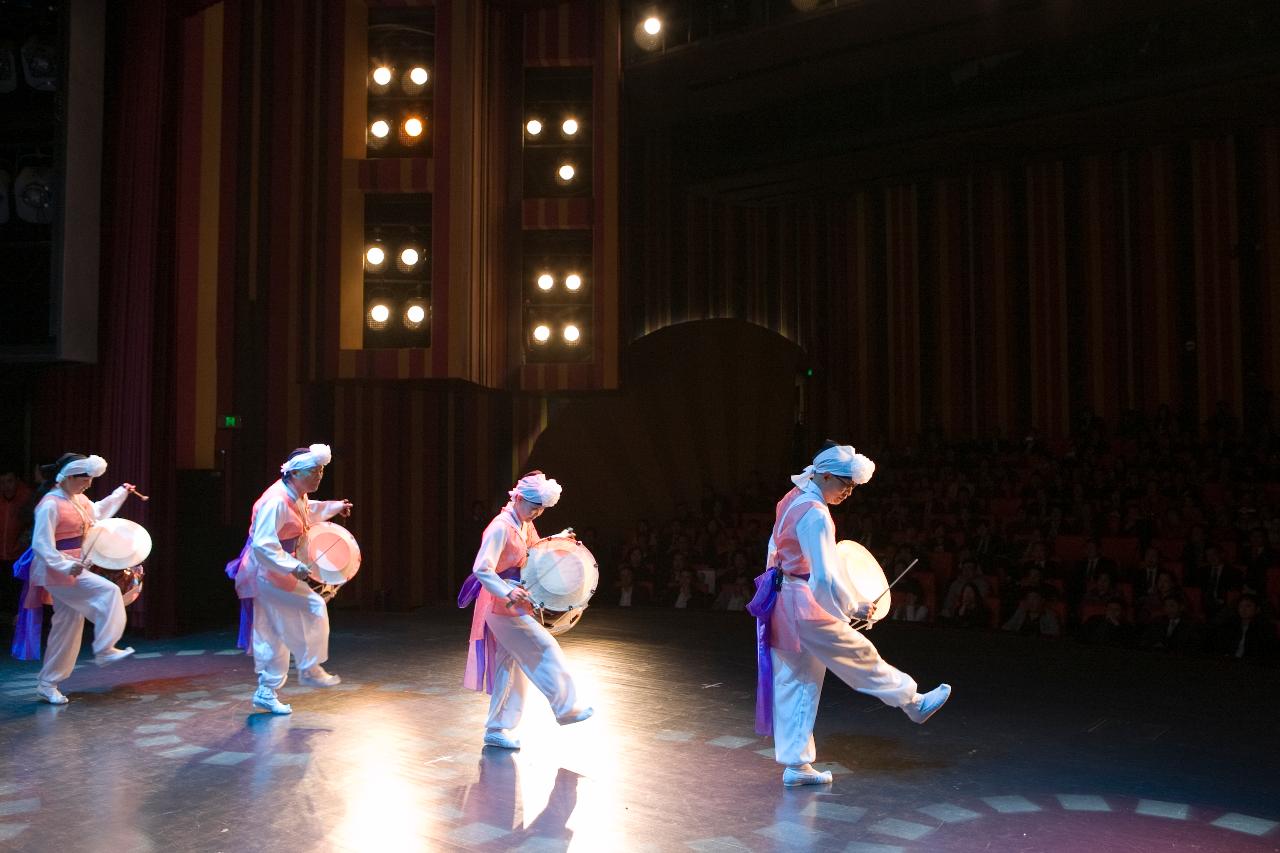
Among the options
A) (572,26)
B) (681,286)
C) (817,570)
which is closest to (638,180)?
(681,286)

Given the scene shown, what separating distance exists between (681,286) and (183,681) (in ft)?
31.2

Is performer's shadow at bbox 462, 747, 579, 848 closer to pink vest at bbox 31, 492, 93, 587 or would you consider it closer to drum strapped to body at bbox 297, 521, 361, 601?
drum strapped to body at bbox 297, 521, 361, 601

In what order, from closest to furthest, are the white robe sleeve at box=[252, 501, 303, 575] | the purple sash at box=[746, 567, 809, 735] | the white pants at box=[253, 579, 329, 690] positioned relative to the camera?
the purple sash at box=[746, 567, 809, 735], the white robe sleeve at box=[252, 501, 303, 575], the white pants at box=[253, 579, 329, 690]

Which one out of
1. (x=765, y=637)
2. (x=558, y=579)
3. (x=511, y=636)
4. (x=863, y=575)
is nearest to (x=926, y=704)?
(x=863, y=575)

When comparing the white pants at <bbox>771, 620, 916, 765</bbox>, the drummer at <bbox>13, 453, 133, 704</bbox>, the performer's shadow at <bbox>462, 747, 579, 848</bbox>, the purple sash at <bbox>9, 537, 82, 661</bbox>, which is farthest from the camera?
the purple sash at <bbox>9, 537, 82, 661</bbox>

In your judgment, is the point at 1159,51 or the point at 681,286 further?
the point at 681,286

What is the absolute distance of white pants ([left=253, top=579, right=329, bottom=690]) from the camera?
600 centimetres

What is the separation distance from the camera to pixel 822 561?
443 centimetres

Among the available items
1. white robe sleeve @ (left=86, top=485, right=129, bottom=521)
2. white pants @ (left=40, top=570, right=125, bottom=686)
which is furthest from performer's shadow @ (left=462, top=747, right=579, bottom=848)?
white robe sleeve @ (left=86, top=485, right=129, bottom=521)

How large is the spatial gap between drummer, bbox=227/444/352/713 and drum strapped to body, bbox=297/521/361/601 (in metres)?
0.09

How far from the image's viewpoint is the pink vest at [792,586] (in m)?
4.55

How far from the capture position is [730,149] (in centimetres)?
1374

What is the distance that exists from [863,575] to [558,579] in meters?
1.39

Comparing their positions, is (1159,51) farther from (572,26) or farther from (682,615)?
(682,615)
